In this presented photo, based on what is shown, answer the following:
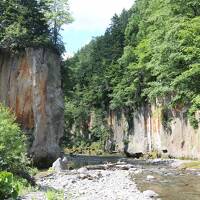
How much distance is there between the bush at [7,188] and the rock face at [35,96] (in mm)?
22280

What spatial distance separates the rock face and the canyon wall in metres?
12.9

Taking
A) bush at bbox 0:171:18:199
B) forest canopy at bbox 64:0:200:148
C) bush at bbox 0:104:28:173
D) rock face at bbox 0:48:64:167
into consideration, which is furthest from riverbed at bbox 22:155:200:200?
forest canopy at bbox 64:0:200:148

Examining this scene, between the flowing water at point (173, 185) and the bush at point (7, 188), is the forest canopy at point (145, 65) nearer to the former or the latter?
the flowing water at point (173, 185)

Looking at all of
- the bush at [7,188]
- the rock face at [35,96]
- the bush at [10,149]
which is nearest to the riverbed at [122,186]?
the bush at [7,188]

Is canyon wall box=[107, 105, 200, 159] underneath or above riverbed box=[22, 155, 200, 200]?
above

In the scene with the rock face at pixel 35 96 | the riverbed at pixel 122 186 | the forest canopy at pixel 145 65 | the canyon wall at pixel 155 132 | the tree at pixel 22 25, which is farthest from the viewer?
the canyon wall at pixel 155 132

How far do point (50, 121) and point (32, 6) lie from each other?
981 centimetres

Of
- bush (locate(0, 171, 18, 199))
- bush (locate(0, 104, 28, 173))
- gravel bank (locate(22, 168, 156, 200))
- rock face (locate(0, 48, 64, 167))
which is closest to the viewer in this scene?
bush (locate(0, 171, 18, 199))

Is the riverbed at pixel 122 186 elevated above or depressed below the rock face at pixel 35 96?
below

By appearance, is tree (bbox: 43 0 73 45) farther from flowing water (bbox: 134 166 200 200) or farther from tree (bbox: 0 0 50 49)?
flowing water (bbox: 134 166 200 200)

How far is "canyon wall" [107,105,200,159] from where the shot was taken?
1868 inches

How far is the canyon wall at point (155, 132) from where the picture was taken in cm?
4744

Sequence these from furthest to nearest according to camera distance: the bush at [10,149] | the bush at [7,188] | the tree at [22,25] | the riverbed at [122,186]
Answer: the tree at [22,25] < the bush at [10,149] < the riverbed at [122,186] < the bush at [7,188]

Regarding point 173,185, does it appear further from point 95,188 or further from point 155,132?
point 155,132
